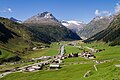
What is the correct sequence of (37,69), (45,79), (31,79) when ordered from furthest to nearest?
(37,69) → (31,79) → (45,79)

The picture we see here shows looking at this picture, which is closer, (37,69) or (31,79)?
(31,79)

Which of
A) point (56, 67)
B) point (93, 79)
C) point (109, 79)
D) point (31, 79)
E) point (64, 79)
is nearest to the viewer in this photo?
point (109, 79)

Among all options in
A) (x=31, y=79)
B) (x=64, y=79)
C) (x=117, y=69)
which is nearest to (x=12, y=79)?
(x=31, y=79)

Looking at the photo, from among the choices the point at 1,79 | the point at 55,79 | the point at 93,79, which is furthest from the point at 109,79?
the point at 1,79

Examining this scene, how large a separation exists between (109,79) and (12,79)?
110169 millimetres

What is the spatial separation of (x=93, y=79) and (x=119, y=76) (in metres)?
6.22

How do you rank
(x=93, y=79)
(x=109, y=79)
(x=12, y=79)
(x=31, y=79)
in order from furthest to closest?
(x=12, y=79) → (x=31, y=79) → (x=93, y=79) → (x=109, y=79)

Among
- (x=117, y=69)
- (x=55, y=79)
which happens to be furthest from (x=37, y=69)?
(x=117, y=69)

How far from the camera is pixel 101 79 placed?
152 ft

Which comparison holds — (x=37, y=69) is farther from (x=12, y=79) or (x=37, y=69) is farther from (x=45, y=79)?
(x=45, y=79)

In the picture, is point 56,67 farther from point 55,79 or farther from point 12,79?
point 55,79

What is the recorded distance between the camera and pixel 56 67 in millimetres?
167250

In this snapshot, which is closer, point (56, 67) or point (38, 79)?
point (38, 79)

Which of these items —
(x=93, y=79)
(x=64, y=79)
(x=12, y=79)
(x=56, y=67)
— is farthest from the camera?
(x=56, y=67)
